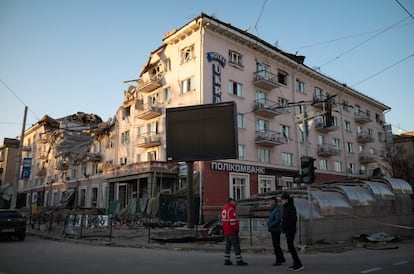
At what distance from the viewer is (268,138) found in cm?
3130

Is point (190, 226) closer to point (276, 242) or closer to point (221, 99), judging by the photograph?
point (276, 242)

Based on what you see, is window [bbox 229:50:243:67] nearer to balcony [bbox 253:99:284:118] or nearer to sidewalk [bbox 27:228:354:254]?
balcony [bbox 253:99:284:118]

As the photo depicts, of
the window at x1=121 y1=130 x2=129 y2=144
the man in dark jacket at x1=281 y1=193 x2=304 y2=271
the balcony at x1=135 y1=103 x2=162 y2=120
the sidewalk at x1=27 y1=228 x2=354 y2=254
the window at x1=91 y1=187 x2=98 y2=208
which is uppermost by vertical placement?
the balcony at x1=135 y1=103 x2=162 y2=120

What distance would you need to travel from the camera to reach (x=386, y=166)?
5069 centimetres

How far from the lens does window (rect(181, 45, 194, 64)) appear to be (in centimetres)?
2995

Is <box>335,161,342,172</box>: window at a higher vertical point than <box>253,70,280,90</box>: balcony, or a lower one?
lower

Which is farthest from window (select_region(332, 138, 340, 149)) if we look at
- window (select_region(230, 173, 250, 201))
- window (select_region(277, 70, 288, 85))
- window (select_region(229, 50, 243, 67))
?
window (select_region(229, 50, 243, 67))

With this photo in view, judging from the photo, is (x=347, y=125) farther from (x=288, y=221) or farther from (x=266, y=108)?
(x=288, y=221)

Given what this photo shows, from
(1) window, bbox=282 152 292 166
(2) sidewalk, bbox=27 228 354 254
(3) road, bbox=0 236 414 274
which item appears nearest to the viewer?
(3) road, bbox=0 236 414 274

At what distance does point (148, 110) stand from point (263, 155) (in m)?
12.0

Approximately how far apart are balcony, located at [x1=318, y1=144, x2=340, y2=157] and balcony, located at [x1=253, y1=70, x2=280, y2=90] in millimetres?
10106

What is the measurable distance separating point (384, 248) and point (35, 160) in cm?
6221

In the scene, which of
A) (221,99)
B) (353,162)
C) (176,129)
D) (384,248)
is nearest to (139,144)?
(221,99)

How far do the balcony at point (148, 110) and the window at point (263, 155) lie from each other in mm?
10388
